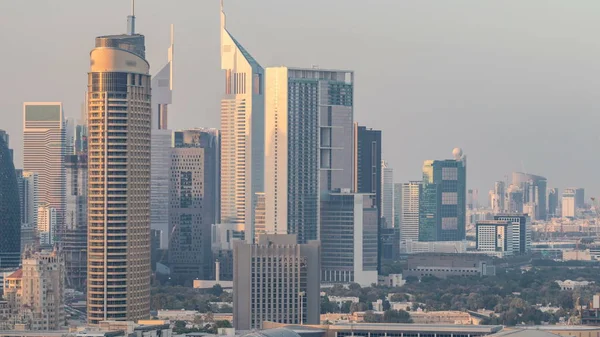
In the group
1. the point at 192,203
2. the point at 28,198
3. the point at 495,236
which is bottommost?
the point at 495,236

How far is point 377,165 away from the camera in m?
135

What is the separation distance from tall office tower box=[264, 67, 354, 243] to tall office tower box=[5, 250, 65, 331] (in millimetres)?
37713

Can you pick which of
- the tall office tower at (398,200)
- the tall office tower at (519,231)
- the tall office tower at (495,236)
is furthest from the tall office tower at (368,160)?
the tall office tower at (398,200)

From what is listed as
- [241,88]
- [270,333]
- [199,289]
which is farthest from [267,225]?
[270,333]

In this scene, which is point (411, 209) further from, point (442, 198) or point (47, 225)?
point (47, 225)

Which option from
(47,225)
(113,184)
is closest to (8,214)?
(47,225)

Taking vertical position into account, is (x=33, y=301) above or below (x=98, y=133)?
below

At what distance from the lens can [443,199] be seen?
18038 cm

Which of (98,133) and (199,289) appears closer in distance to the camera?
(98,133)

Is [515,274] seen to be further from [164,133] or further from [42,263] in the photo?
[42,263]

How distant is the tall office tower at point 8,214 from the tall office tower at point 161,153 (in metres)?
9.73

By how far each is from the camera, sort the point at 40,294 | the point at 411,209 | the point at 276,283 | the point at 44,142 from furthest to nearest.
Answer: the point at 411,209 → the point at 44,142 → the point at 276,283 → the point at 40,294

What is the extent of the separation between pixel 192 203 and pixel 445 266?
18814mm

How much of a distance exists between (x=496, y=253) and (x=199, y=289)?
54.1 metres
